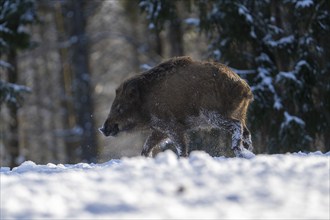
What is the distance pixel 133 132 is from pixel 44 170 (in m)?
2.45

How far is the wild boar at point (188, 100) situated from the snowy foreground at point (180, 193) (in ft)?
11.4

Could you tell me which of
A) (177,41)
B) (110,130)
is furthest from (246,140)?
(177,41)

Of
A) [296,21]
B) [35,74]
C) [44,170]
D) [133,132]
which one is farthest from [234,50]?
[35,74]

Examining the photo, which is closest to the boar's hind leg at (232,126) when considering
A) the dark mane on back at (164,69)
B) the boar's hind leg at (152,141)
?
the dark mane on back at (164,69)

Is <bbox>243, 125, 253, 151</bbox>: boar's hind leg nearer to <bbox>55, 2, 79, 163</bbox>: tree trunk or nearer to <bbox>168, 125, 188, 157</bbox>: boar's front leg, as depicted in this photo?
<bbox>168, 125, 188, 157</bbox>: boar's front leg

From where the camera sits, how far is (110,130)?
9.84 m

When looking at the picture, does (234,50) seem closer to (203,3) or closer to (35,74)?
(203,3)

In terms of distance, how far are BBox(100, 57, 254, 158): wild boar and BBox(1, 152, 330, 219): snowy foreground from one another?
3479 millimetres

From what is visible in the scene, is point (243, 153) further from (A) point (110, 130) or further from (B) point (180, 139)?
(A) point (110, 130)

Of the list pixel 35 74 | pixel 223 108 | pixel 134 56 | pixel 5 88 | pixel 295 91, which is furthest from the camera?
pixel 35 74

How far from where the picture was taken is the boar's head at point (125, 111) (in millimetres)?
9500

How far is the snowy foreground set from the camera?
163 inches

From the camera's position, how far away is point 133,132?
9758 millimetres

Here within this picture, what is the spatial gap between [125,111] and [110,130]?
0.41m
